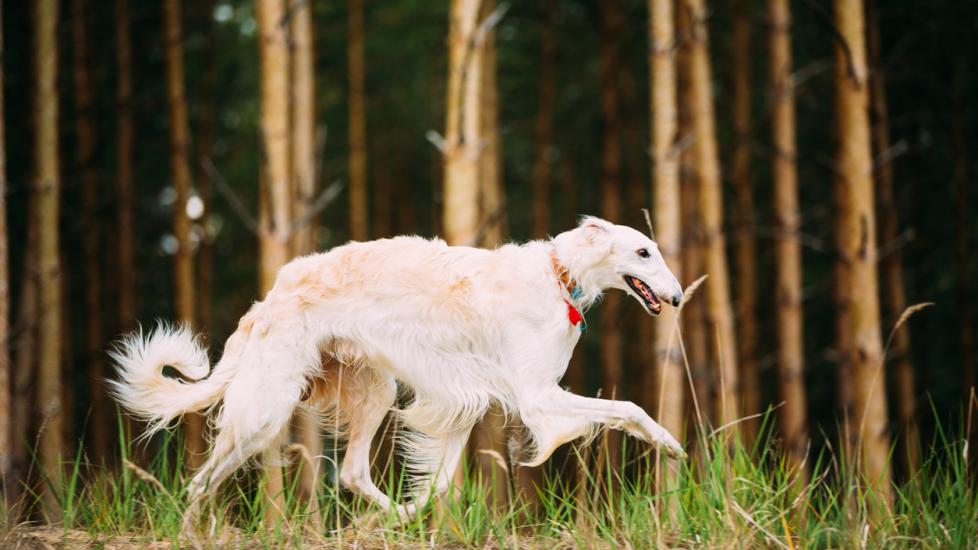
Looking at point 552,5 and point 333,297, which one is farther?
point 552,5

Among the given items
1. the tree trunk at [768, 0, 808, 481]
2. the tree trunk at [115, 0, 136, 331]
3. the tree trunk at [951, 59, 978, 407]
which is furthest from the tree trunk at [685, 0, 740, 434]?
the tree trunk at [115, 0, 136, 331]

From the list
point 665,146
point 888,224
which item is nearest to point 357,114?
point 665,146

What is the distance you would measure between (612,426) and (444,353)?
0.93 metres

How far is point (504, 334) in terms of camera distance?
4484 mm

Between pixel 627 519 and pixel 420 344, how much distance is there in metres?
1.33

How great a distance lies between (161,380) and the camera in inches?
187

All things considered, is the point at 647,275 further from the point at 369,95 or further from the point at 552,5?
the point at 369,95

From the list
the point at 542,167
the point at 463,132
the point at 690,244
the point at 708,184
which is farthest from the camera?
the point at 542,167

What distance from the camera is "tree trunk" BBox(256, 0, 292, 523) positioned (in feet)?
24.1

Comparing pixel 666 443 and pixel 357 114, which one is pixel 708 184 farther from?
pixel 357 114

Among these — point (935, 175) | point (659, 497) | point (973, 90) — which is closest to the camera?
point (659, 497)

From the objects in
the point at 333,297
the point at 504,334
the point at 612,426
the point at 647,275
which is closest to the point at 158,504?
the point at 333,297

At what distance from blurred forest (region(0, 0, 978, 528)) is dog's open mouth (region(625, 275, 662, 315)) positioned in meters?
2.04

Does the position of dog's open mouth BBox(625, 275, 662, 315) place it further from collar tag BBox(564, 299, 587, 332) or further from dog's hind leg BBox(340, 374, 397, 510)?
dog's hind leg BBox(340, 374, 397, 510)
